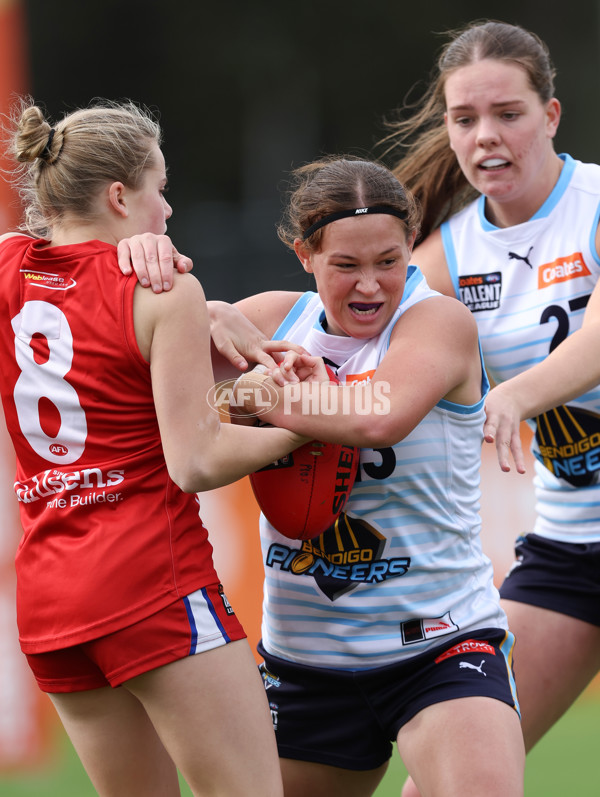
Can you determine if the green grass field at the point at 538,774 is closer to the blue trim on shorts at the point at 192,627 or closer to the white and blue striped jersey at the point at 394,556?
the white and blue striped jersey at the point at 394,556

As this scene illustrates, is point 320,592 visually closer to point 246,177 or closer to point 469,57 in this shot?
point 469,57

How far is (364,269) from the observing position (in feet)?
8.59

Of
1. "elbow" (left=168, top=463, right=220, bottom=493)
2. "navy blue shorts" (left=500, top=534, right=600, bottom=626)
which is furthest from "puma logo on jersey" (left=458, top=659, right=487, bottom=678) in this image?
"navy blue shorts" (left=500, top=534, right=600, bottom=626)

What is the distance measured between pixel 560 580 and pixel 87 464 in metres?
1.63

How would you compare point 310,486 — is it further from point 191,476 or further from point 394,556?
point 191,476

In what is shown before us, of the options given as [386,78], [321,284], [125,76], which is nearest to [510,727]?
[321,284]

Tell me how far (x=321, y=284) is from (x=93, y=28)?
14.5 metres

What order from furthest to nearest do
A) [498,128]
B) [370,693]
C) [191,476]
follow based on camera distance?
[498,128] < [370,693] < [191,476]

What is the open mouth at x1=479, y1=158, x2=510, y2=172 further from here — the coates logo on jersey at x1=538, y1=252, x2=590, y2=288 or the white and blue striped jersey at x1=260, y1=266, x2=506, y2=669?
the white and blue striped jersey at x1=260, y1=266, x2=506, y2=669

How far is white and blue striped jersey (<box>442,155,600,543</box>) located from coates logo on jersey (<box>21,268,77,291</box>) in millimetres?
1448

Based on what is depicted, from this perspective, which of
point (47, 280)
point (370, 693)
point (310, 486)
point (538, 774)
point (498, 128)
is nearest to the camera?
point (47, 280)

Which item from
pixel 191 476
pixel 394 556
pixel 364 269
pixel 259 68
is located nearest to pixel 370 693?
pixel 394 556

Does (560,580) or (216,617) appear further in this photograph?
(560,580)

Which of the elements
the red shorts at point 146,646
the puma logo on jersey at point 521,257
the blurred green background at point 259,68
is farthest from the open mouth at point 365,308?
the blurred green background at point 259,68
